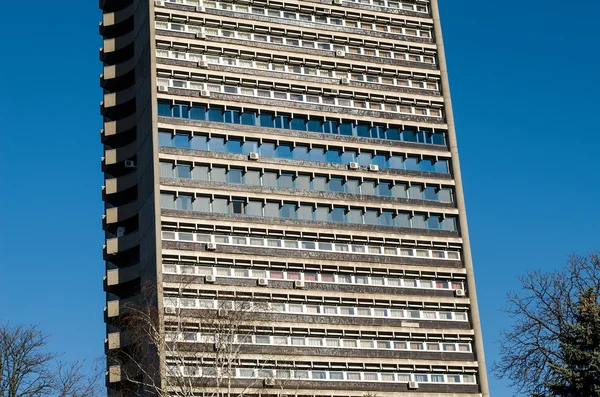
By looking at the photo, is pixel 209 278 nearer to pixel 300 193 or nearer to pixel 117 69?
pixel 300 193

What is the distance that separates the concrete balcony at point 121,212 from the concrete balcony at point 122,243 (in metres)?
1.52

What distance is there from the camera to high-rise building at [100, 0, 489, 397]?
8494 centimetres

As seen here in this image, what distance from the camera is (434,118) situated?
98.2 meters

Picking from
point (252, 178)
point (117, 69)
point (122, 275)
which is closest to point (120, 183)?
point (122, 275)

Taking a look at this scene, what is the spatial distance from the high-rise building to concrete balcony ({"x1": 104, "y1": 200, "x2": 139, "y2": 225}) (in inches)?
7.2

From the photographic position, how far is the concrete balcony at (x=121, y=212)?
90.9 m

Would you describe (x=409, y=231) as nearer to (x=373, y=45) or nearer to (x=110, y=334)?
(x=373, y=45)

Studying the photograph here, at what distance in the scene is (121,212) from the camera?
92250 mm

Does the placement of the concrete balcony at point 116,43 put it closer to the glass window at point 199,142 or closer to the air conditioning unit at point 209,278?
the glass window at point 199,142

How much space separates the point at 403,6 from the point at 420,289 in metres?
26.7

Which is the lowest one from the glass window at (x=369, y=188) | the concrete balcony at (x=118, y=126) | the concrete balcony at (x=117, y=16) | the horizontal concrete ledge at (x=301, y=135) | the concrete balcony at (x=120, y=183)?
the glass window at (x=369, y=188)

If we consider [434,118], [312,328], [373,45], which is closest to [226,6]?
[373,45]

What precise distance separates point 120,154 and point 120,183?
8.75 feet

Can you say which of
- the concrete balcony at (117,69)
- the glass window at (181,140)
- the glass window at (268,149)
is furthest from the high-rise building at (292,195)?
the concrete balcony at (117,69)
